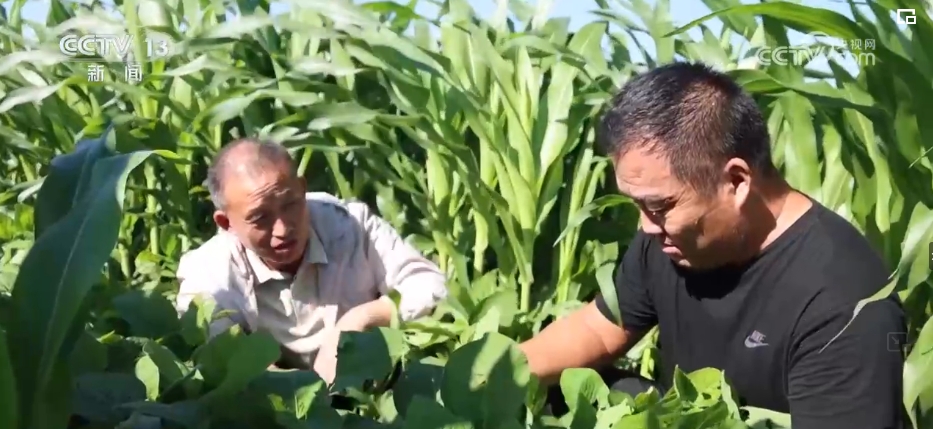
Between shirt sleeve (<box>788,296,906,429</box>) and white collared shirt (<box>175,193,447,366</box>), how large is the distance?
2.95ft

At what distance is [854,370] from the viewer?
1.10 m

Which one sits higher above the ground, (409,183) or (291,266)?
(409,183)

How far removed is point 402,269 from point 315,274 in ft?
0.67

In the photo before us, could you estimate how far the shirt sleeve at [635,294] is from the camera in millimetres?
1442

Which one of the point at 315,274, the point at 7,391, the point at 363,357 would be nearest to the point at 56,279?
the point at 7,391

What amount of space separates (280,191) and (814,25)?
1036 mm

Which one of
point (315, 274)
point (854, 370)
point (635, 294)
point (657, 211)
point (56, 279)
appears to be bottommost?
point (315, 274)

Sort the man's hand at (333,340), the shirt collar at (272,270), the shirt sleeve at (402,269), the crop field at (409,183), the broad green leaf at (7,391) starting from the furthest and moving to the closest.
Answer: the shirt collar at (272,270), the shirt sleeve at (402,269), the man's hand at (333,340), the crop field at (409,183), the broad green leaf at (7,391)

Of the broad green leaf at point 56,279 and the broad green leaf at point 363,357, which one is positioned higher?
the broad green leaf at point 56,279
